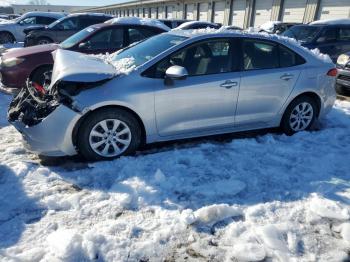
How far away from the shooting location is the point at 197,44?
4594mm

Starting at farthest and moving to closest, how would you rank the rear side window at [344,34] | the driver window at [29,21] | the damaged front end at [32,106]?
1. the driver window at [29,21]
2. the rear side window at [344,34]
3. the damaged front end at [32,106]

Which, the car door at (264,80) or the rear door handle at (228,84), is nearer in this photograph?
the rear door handle at (228,84)

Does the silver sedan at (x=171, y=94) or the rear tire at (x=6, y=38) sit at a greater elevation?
the silver sedan at (x=171, y=94)

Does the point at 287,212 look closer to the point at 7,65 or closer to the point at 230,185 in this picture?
the point at 230,185

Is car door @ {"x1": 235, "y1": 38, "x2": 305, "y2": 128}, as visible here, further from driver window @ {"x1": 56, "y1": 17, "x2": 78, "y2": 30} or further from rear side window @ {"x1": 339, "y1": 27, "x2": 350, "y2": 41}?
driver window @ {"x1": 56, "y1": 17, "x2": 78, "y2": 30}

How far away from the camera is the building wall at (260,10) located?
63.0 feet

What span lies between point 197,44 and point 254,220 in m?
2.42

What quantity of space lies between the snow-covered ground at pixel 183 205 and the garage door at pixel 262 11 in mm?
20857

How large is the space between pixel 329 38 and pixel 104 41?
6.85 meters

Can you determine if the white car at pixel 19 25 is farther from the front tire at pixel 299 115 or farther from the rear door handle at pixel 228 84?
the front tire at pixel 299 115

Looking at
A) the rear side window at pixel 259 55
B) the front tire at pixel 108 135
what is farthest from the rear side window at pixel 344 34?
the front tire at pixel 108 135

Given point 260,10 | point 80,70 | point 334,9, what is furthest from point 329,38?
point 260,10

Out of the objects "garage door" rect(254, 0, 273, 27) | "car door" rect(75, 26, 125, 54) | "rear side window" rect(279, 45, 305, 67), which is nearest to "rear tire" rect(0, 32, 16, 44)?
"car door" rect(75, 26, 125, 54)

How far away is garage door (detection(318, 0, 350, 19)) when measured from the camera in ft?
59.1
